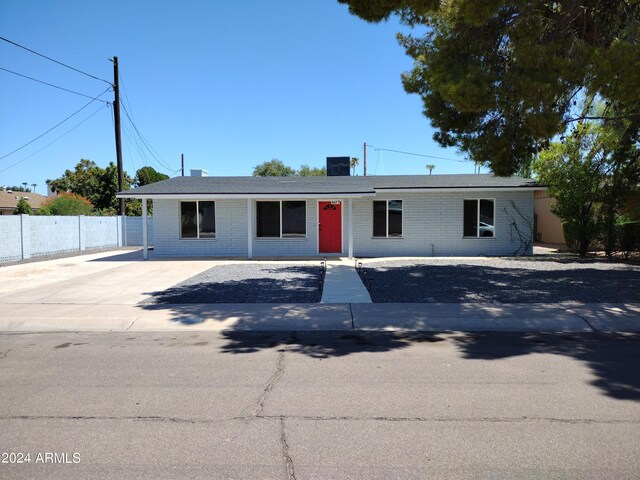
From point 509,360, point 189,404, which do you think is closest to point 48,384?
point 189,404

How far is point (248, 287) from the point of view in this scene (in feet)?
37.7

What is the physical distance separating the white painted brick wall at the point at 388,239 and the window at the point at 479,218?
20 centimetres

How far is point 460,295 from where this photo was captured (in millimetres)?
10297

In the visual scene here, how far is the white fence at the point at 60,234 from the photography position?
17.5 metres

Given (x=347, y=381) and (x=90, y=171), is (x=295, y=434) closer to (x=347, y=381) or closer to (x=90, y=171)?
(x=347, y=381)

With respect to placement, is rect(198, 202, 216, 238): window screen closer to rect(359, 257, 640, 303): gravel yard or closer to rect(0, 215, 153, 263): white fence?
rect(0, 215, 153, 263): white fence

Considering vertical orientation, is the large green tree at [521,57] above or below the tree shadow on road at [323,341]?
above

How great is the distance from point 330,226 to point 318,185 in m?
1.78

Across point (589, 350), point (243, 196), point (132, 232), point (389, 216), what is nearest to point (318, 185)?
point (389, 216)

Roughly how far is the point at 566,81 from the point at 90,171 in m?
45.4

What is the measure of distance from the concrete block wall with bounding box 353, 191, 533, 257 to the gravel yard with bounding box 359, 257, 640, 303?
226 centimetres

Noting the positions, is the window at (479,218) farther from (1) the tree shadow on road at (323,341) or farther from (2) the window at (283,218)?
(1) the tree shadow on road at (323,341)

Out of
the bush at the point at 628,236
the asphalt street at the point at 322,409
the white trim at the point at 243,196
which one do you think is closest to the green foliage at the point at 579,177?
the bush at the point at 628,236

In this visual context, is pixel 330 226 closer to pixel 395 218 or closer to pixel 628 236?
pixel 395 218
